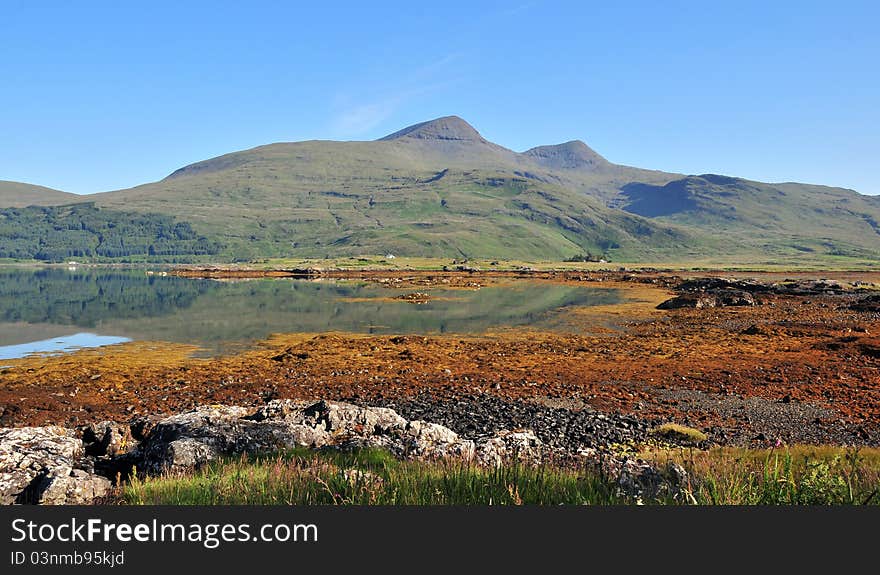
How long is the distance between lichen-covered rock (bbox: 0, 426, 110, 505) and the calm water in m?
25.4

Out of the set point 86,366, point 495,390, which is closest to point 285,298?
point 86,366

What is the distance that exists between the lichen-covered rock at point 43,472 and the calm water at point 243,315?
25370mm

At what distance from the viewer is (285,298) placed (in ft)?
271

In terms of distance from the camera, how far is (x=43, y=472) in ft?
35.6

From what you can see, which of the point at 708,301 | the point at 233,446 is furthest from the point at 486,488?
the point at 708,301

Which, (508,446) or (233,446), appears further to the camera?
(508,446)

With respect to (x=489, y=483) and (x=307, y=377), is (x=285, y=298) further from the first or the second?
(x=489, y=483)

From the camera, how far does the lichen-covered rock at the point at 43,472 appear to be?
9.56 meters

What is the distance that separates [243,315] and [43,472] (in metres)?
51.9

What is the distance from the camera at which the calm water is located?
152ft

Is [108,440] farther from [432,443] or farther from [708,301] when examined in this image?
[708,301]

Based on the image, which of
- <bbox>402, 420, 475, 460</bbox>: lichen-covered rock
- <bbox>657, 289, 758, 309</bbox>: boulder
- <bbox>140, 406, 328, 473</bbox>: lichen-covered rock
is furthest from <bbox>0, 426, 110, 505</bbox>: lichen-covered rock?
<bbox>657, 289, 758, 309</bbox>: boulder

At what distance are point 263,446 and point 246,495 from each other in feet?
21.0

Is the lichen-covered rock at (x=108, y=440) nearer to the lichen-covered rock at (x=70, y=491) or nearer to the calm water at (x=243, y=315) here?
the lichen-covered rock at (x=70, y=491)
